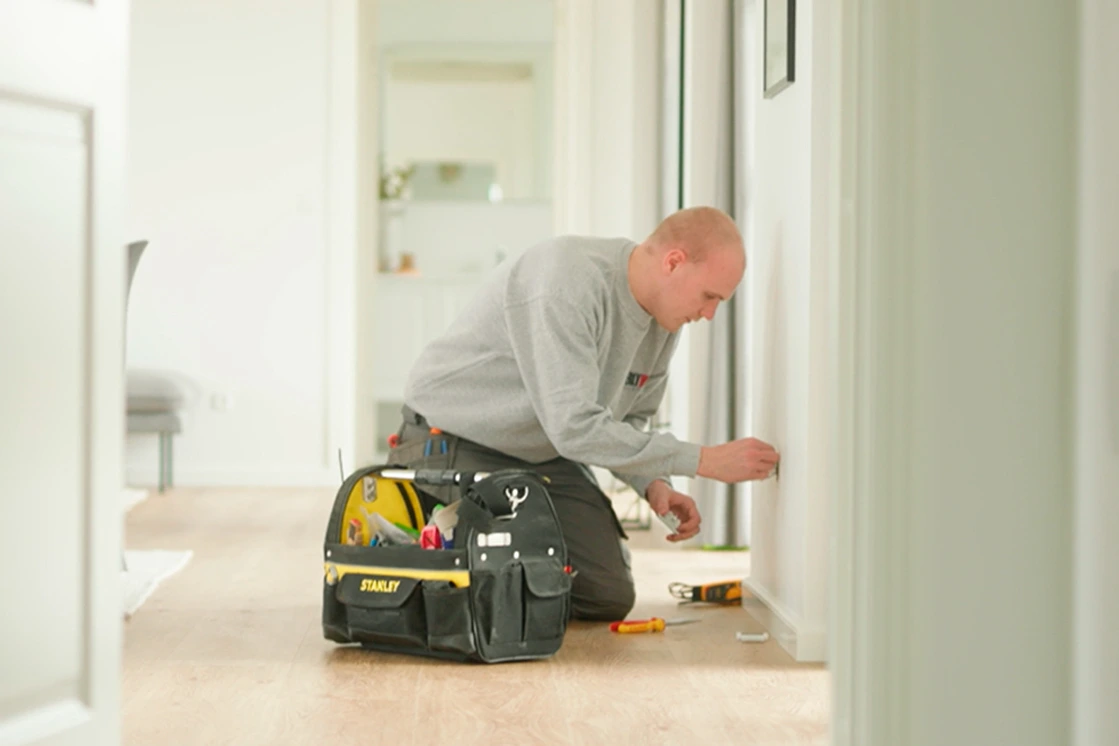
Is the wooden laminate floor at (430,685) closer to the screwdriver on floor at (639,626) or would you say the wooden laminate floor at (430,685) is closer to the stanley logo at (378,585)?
the screwdriver on floor at (639,626)

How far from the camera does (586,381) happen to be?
8.54 ft

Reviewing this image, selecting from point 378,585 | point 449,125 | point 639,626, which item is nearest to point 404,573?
point 378,585

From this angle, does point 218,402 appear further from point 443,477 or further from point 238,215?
point 443,477

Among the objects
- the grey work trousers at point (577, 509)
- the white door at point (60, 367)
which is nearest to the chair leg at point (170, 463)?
the grey work trousers at point (577, 509)

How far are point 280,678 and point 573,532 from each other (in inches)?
33.2

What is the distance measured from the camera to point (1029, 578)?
57.8 inches

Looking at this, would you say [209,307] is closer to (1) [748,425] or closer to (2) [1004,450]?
(1) [748,425]

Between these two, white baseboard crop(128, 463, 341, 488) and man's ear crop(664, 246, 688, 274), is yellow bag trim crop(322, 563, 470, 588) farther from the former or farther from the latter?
white baseboard crop(128, 463, 341, 488)

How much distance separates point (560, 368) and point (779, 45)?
0.79 m

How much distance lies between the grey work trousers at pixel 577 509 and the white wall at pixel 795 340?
31 cm

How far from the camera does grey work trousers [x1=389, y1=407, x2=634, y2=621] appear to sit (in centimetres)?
288

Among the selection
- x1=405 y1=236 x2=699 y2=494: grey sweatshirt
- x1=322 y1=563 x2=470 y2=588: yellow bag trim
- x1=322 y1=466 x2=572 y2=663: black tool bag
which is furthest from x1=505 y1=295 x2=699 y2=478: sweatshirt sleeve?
x1=322 y1=563 x2=470 y2=588: yellow bag trim

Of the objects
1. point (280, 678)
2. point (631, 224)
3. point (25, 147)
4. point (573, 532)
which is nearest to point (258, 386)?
point (631, 224)

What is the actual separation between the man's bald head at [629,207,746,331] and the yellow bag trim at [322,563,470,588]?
684mm
